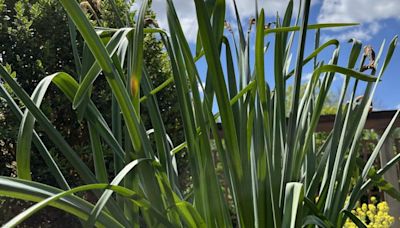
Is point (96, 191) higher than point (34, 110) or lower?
lower

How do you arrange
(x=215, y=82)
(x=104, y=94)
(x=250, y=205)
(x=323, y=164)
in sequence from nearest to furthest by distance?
(x=215, y=82)
(x=250, y=205)
(x=323, y=164)
(x=104, y=94)

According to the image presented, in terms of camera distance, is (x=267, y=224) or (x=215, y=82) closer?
(x=215, y=82)

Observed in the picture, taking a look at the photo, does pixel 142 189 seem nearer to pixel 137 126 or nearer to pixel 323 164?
pixel 137 126

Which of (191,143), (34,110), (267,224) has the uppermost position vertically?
(34,110)

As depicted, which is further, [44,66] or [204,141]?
[44,66]

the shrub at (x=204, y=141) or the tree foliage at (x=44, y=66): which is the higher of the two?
the shrub at (x=204, y=141)

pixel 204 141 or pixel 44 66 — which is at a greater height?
pixel 204 141

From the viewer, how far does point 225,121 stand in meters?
0.94

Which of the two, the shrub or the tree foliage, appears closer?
the shrub

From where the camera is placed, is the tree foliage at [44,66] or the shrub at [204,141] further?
the tree foliage at [44,66]

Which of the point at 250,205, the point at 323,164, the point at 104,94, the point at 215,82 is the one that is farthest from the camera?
the point at 104,94

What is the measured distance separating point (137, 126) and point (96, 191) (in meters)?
0.17

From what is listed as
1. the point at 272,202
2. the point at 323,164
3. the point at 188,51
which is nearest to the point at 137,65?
the point at 188,51

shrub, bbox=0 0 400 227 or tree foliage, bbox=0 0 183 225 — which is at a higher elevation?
shrub, bbox=0 0 400 227
